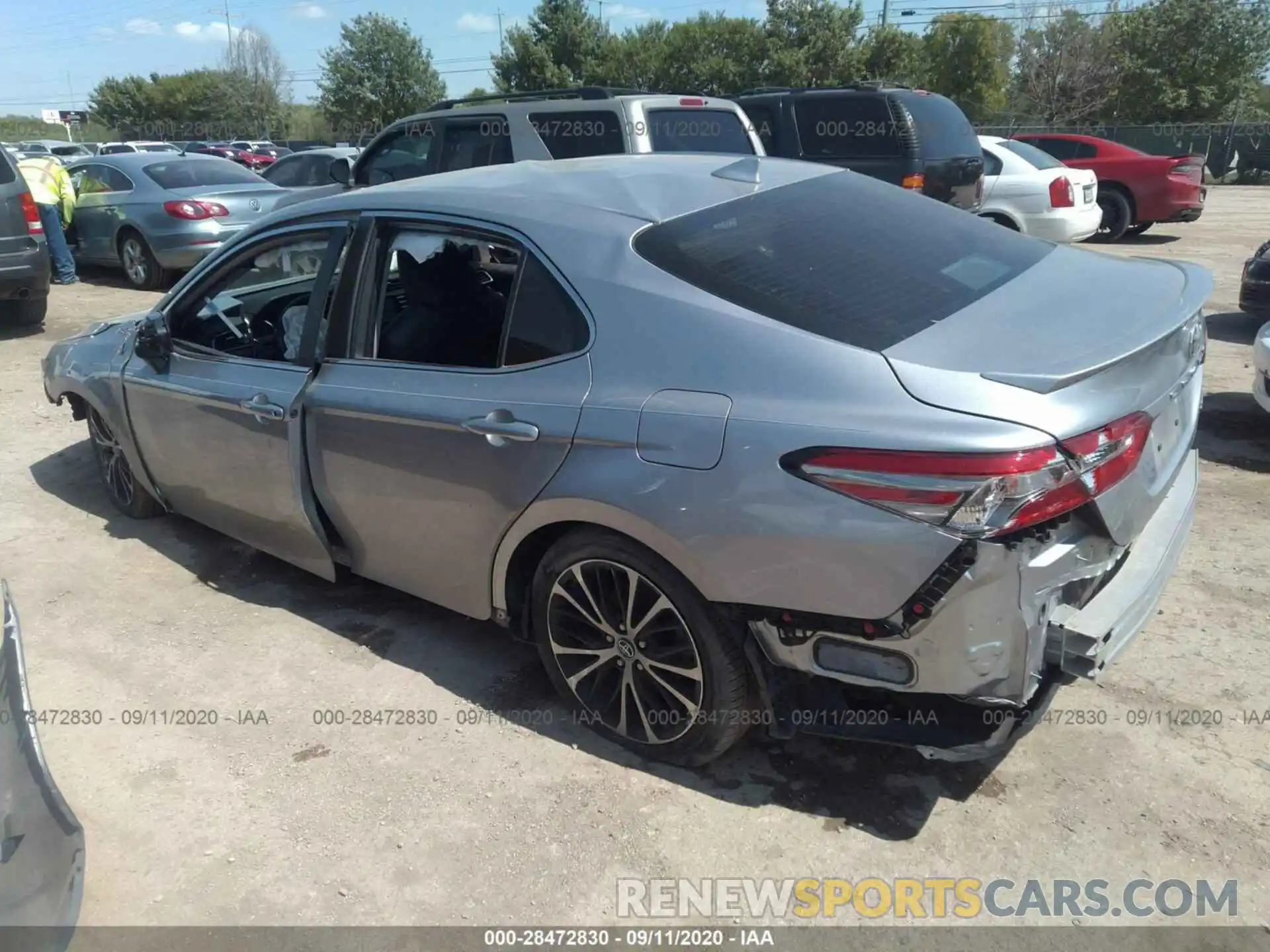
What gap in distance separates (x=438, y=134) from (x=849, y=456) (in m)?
6.66

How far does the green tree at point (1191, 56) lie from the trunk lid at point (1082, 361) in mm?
41848

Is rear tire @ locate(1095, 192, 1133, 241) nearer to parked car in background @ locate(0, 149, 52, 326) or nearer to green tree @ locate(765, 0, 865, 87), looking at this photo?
parked car in background @ locate(0, 149, 52, 326)

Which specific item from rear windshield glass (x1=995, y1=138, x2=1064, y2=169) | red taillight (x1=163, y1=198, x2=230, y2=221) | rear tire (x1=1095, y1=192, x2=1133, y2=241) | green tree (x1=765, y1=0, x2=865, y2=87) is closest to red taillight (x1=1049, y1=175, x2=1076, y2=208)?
rear windshield glass (x1=995, y1=138, x2=1064, y2=169)

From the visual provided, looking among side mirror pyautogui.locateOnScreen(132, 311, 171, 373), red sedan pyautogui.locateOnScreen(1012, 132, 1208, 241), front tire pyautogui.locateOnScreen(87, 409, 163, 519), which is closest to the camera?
side mirror pyautogui.locateOnScreen(132, 311, 171, 373)

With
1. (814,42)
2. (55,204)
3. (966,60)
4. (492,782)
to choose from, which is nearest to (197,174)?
(55,204)

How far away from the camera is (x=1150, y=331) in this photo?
8.55 ft

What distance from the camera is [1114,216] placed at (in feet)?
45.9

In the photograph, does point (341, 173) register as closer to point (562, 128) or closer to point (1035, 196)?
point (562, 128)

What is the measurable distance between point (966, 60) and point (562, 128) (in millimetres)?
47445

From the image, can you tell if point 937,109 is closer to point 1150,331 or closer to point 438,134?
point 438,134

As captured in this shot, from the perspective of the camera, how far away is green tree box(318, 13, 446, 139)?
50844 mm

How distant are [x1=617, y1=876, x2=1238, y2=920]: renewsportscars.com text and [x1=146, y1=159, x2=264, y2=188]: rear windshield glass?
1069 cm

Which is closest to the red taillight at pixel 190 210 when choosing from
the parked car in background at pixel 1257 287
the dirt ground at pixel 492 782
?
the dirt ground at pixel 492 782

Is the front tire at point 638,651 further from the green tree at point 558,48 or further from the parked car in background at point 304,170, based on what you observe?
the green tree at point 558,48
